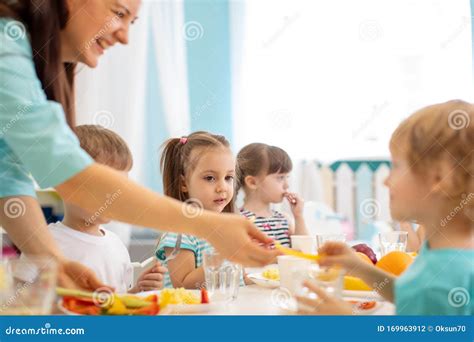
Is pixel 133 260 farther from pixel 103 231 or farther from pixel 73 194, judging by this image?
pixel 73 194

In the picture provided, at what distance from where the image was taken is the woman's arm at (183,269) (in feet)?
3.39

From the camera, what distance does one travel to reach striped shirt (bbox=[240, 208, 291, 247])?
104cm

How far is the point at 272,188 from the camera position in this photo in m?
1.10

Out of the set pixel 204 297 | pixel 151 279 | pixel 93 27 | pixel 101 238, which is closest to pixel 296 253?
pixel 204 297

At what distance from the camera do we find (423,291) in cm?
80

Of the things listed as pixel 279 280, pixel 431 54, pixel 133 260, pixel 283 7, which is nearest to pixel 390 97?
pixel 431 54

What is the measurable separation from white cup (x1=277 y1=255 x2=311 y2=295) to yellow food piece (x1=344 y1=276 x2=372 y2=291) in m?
0.08

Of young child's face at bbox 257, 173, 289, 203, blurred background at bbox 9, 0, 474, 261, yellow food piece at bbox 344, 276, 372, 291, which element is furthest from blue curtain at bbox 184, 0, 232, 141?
yellow food piece at bbox 344, 276, 372, 291

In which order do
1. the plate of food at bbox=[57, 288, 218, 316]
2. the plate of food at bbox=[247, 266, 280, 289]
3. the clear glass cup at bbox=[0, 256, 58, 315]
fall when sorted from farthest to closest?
the plate of food at bbox=[247, 266, 280, 289] → the plate of food at bbox=[57, 288, 218, 316] → the clear glass cup at bbox=[0, 256, 58, 315]

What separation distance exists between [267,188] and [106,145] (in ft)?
0.96

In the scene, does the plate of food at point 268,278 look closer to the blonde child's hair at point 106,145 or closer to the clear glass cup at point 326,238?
the clear glass cup at point 326,238

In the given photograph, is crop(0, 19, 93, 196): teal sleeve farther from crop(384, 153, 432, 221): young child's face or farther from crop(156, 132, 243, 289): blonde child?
crop(384, 153, 432, 221): young child's face

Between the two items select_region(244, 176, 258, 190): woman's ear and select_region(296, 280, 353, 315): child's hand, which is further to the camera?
select_region(244, 176, 258, 190): woman's ear

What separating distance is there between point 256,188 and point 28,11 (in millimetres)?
471
